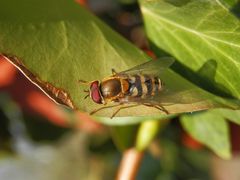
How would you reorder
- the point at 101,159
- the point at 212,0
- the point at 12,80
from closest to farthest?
the point at 212,0, the point at 12,80, the point at 101,159

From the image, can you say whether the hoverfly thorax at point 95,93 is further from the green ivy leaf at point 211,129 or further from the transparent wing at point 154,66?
the green ivy leaf at point 211,129

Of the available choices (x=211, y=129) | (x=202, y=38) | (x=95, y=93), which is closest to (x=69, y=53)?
(x=95, y=93)

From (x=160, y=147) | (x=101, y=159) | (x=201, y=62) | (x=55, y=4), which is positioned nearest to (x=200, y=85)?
(x=201, y=62)

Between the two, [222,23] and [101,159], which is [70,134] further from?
[222,23]

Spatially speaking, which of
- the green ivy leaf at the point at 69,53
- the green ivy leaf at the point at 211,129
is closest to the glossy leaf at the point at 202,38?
the green ivy leaf at the point at 69,53

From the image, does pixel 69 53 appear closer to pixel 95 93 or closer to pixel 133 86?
pixel 95 93

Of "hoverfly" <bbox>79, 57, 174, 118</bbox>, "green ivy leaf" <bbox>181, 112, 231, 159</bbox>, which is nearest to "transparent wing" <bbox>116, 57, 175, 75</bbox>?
"hoverfly" <bbox>79, 57, 174, 118</bbox>

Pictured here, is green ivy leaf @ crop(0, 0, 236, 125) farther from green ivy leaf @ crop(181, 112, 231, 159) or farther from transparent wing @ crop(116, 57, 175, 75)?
green ivy leaf @ crop(181, 112, 231, 159)

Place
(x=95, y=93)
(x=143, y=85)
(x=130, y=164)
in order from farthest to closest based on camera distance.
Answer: (x=130, y=164), (x=143, y=85), (x=95, y=93)
